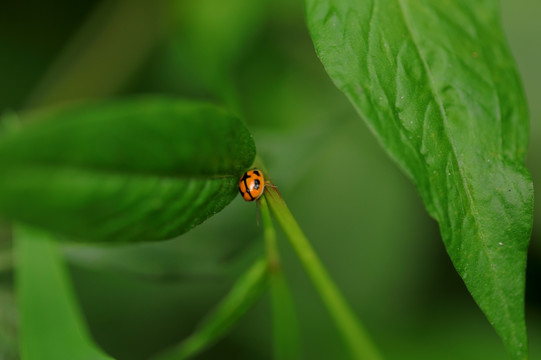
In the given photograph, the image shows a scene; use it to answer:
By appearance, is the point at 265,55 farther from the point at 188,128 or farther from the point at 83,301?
the point at 188,128

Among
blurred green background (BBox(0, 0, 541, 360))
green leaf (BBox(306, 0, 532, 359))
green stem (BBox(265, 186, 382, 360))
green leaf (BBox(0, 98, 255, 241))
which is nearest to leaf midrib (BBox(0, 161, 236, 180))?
green leaf (BBox(0, 98, 255, 241))

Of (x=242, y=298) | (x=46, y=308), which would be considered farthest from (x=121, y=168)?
(x=46, y=308)

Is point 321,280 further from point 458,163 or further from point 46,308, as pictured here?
point 46,308

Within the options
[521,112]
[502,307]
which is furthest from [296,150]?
[502,307]

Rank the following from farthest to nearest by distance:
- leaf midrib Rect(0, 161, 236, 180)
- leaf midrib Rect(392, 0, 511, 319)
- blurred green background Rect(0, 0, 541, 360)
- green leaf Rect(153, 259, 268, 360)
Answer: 1. blurred green background Rect(0, 0, 541, 360)
2. green leaf Rect(153, 259, 268, 360)
3. leaf midrib Rect(392, 0, 511, 319)
4. leaf midrib Rect(0, 161, 236, 180)

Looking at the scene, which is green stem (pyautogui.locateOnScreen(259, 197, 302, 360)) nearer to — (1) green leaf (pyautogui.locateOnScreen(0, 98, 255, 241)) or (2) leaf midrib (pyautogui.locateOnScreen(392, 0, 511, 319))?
(1) green leaf (pyautogui.locateOnScreen(0, 98, 255, 241))

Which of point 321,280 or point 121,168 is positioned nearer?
point 121,168

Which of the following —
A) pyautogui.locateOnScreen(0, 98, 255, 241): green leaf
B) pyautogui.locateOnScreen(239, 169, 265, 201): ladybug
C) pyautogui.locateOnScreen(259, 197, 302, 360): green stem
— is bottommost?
pyautogui.locateOnScreen(259, 197, 302, 360): green stem
